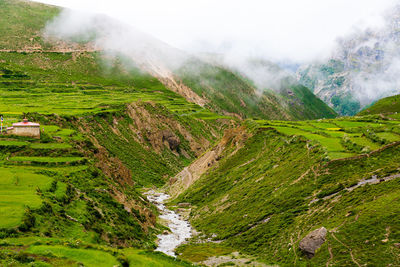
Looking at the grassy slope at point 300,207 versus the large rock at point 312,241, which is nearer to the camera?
the grassy slope at point 300,207

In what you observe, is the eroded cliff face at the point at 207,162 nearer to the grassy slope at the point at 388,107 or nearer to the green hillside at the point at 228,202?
the green hillside at the point at 228,202

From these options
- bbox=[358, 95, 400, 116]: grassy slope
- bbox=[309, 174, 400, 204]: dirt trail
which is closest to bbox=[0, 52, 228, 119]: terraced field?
bbox=[358, 95, 400, 116]: grassy slope

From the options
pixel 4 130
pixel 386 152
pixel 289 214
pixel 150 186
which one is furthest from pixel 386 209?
pixel 150 186

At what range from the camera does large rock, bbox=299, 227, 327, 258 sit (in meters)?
→ 34.8

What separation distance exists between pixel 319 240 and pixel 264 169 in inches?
1371

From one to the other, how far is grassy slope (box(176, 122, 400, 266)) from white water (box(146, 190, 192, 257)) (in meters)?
2.30

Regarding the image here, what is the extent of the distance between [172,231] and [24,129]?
29411 millimetres

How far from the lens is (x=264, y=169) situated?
6962cm

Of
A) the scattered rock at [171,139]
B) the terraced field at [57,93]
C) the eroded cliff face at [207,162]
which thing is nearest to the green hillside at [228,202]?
the eroded cliff face at [207,162]

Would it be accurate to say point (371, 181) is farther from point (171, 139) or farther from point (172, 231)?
point (171, 139)

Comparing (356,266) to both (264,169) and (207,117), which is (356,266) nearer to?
(264,169)

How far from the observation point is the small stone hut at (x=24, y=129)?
56.4 metres

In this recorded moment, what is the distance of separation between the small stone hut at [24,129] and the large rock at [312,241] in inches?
1739

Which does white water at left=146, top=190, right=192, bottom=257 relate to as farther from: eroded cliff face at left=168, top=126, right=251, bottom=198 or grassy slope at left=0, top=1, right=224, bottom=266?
eroded cliff face at left=168, top=126, right=251, bottom=198
